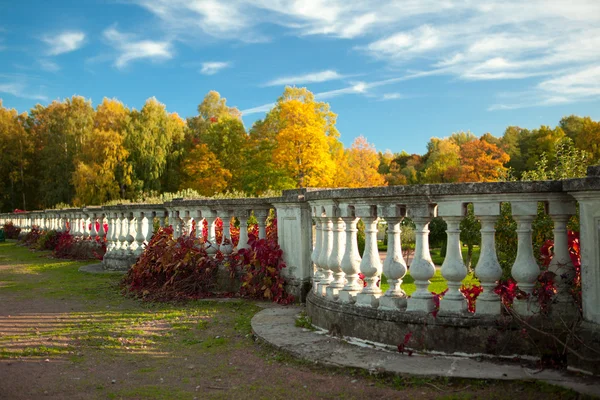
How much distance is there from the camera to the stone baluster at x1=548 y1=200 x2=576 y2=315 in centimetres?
385

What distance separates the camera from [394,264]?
4469 mm

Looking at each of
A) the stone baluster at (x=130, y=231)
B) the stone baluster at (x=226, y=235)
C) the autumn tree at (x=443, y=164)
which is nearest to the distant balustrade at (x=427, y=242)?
the stone baluster at (x=226, y=235)

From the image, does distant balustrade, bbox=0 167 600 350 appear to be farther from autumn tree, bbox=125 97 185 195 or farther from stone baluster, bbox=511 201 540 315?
autumn tree, bbox=125 97 185 195

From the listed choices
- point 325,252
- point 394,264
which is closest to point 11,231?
point 325,252

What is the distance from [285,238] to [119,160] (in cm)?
4305

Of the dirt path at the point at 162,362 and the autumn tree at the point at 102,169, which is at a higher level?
the autumn tree at the point at 102,169

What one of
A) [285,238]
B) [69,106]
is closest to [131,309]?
[285,238]

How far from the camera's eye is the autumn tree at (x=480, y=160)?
54781 millimetres

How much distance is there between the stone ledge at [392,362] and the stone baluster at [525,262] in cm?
47

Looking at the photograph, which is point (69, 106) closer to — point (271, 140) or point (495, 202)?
point (271, 140)

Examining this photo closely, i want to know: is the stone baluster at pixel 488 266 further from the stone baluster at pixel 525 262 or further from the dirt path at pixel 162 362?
the dirt path at pixel 162 362

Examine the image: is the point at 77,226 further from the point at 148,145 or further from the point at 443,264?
the point at 148,145

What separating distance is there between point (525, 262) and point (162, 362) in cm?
320

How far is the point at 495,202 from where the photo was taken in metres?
4.02
